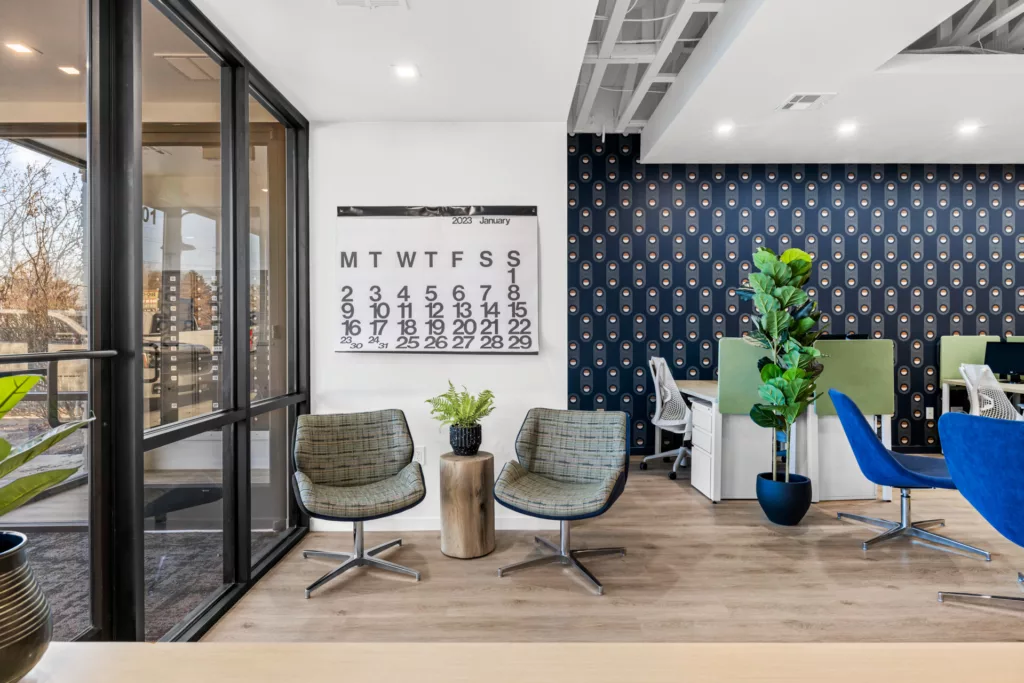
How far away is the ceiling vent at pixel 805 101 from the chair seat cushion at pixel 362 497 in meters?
3.59

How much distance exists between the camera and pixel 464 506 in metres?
3.10

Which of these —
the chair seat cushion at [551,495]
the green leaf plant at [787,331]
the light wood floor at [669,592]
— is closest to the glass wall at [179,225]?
the light wood floor at [669,592]

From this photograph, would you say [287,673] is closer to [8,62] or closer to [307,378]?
[8,62]

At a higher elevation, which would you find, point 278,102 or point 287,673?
point 278,102

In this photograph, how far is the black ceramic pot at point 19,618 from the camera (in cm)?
69

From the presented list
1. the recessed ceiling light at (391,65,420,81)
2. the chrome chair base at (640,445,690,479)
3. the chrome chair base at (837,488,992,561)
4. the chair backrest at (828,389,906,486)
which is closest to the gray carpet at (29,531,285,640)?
the recessed ceiling light at (391,65,420,81)

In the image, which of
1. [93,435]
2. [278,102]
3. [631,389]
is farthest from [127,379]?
[631,389]

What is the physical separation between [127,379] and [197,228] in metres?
0.90

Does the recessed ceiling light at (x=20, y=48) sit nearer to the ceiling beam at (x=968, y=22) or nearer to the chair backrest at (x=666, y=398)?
the chair backrest at (x=666, y=398)

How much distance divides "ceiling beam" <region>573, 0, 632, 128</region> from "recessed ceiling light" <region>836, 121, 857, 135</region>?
6.62ft

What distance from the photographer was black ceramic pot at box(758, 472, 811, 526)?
141 inches

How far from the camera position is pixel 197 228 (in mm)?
2553

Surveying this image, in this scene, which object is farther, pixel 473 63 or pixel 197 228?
pixel 473 63

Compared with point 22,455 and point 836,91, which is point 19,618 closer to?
point 22,455
